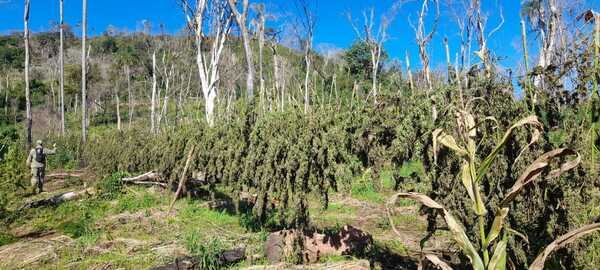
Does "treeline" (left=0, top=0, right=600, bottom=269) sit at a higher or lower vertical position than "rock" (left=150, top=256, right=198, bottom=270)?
higher

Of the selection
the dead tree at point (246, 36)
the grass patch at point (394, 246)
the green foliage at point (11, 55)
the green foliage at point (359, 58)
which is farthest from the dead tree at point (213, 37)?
the green foliage at point (11, 55)

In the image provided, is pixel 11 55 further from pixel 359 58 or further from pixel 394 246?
pixel 394 246

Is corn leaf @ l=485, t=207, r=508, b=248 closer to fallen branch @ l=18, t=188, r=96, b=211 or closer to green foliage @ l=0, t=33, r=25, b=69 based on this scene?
fallen branch @ l=18, t=188, r=96, b=211

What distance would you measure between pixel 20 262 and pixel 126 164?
738 cm

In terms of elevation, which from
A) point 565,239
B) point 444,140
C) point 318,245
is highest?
point 444,140

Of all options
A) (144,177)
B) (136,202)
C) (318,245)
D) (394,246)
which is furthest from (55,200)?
(394,246)

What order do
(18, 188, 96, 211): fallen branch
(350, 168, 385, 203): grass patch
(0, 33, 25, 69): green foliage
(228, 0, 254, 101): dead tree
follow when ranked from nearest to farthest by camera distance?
(18, 188, 96, 211): fallen branch, (350, 168, 385, 203): grass patch, (228, 0, 254, 101): dead tree, (0, 33, 25, 69): green foliage

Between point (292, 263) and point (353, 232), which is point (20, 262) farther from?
point (353, 232)

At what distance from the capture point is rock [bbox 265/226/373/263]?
18.2 ft

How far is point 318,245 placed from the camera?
5.63m

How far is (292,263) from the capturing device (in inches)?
213

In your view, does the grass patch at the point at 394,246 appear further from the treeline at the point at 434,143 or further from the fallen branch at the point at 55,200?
the fallen branch at the point at 55,200

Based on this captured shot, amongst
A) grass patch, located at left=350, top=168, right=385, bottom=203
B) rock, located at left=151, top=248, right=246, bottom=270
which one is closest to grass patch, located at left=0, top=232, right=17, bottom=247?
rock, located at left=151, top=248, right=246, bottom=270

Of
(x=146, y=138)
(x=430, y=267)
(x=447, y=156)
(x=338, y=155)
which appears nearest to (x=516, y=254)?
(x=447, y=156)
